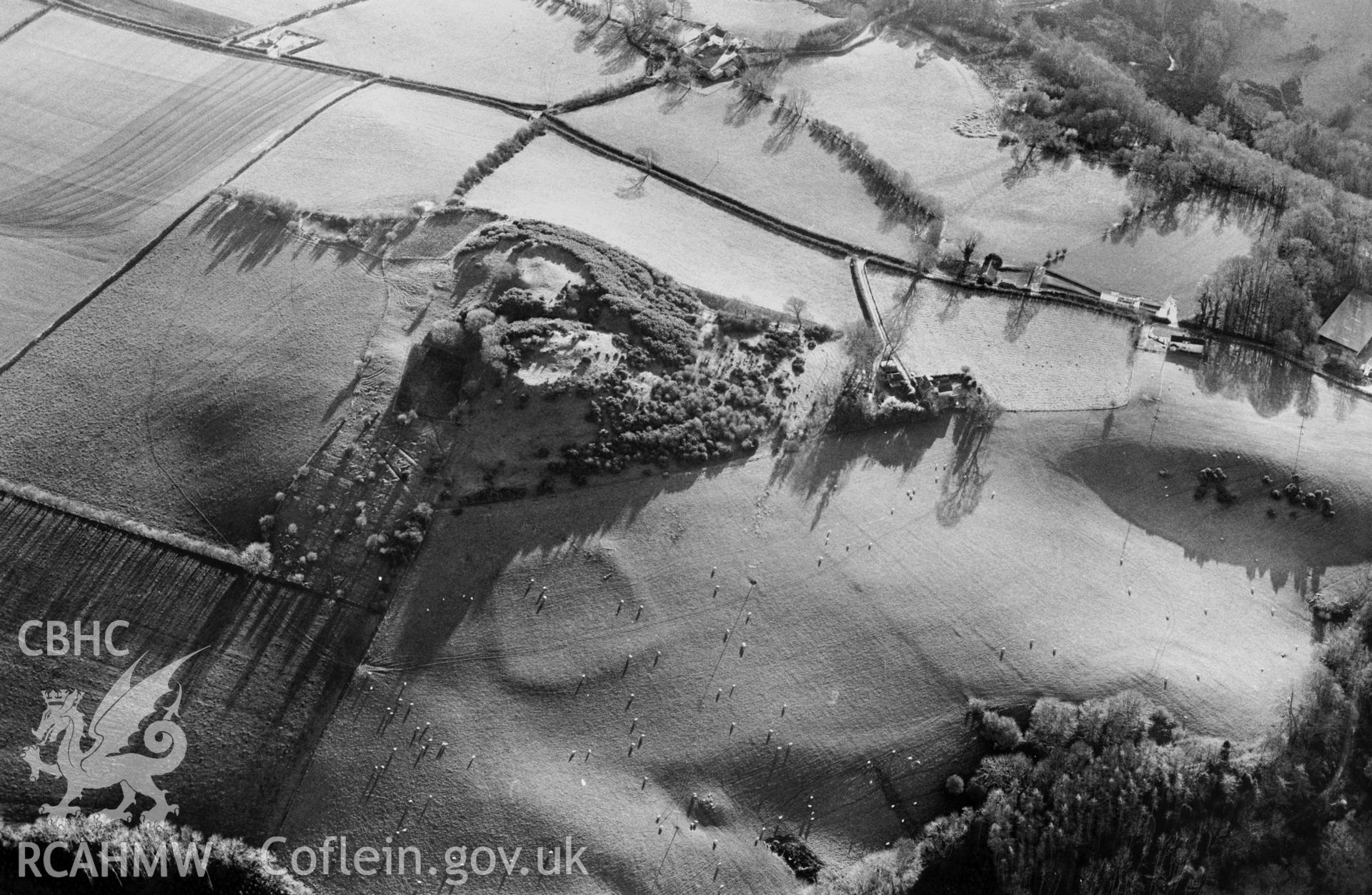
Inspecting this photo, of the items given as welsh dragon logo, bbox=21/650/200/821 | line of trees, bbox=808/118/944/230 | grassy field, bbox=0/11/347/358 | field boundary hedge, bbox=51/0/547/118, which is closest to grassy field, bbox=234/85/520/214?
field boundary hedge, bbox=51/0/547/118

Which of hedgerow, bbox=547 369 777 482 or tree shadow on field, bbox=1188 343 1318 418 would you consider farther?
tree shadow on field, bbox=1188 343 1318 418

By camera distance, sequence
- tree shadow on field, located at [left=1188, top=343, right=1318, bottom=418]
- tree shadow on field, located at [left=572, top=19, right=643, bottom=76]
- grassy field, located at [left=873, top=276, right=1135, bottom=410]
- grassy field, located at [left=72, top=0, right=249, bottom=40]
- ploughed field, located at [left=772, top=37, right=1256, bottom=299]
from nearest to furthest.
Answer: grassy field, located at [left=873, top=276, right=1135, bottom=410]
tree shadow on field, located at [left=1188, top=343, right=1318, bottom=418]
ploughed field, located at [left=772, top=37, right=1256, bottom=299]
grassy field, located at [left=72, top=0, right=249, bottom=40]
tree shadow on field, located at [left=572, top=19, right=643, bottom=76]

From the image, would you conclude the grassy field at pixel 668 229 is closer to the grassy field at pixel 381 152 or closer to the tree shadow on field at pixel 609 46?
the grassy field at pixel 381 152

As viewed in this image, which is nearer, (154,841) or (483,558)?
(154,841)

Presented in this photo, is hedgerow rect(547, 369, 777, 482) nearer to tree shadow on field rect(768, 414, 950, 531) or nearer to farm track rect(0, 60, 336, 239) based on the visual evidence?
tree shadow on field rect(768, 414, 950, 531)

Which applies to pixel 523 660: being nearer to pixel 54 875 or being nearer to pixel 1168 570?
pixel 54 875

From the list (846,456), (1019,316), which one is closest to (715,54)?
(1019,316)

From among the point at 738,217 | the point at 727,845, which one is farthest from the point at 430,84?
the point at 727,845
